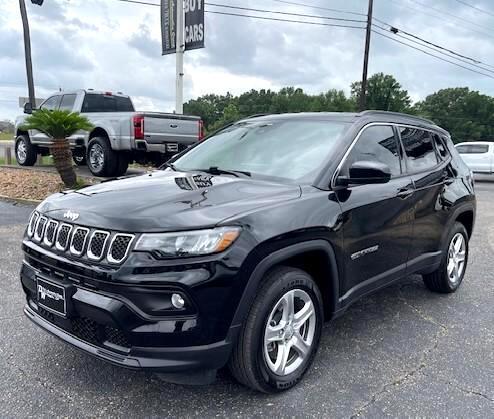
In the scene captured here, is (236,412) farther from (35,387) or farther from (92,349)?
(35,387)

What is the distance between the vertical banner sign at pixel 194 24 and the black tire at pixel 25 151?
5411mm

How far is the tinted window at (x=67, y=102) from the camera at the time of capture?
12.1 m

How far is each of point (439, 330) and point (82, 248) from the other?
2.95 meters

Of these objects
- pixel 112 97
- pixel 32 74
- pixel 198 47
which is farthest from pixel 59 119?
pixel 32 74

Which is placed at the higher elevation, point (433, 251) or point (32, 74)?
point (32, 74)

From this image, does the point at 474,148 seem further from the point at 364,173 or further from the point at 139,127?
the point at 364,173

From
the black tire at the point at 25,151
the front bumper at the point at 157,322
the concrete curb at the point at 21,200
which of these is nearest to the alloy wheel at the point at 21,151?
the black tire at the point at 25,151

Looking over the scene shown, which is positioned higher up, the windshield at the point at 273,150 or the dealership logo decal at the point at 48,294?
the windshield at the point at 273,150

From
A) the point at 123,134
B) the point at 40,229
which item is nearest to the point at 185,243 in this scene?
the point at 40,229

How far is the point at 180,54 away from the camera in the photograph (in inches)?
555

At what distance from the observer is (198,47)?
13570 mm

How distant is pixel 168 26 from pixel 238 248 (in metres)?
13.5

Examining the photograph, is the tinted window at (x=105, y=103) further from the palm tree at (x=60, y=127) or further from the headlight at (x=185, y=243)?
the headlight at (x=185, y=243)

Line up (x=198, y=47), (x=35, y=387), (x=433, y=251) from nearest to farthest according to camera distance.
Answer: (x=35, y=387) → (x=433, y=251) → (x=198, y=47)
